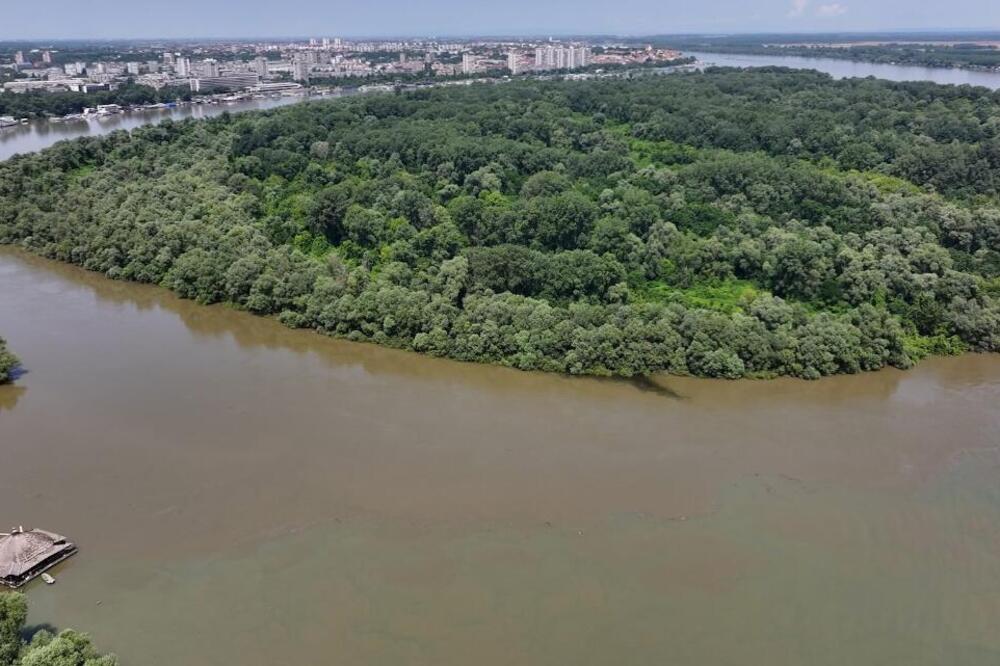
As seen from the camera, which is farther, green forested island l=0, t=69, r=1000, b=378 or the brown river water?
green forested island l=0, t=69, r=1000, b=378

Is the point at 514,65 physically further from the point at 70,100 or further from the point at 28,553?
the point at 28,553

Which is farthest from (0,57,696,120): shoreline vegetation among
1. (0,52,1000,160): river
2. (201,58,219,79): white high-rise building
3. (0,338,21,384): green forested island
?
(0,338,21,384): green forested island

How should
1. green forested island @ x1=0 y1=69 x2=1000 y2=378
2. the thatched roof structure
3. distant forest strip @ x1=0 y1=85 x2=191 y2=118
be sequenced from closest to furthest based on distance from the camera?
the thatched roof structure → green forested island @ x1=0 y1=69 x2=1000 y2=378 → distant forest strip @ x1=0 y1=85 x2=191 y2=118

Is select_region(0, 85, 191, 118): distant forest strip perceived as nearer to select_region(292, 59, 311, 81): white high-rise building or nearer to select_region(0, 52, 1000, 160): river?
select_region(0, 52, 1000, 160): river

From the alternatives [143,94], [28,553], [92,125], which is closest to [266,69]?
[143,94]

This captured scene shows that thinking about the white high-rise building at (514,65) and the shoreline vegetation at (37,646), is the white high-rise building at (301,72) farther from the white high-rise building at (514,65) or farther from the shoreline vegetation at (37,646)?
the shoreline vegetation at (37,646)

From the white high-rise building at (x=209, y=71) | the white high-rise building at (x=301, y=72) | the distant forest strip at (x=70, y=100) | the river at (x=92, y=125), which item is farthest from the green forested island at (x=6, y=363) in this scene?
the white high-rise building at (x=209, y=71)

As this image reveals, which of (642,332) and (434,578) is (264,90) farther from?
(434,578)

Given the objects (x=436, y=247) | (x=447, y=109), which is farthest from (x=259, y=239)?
(x=447, y=109)
